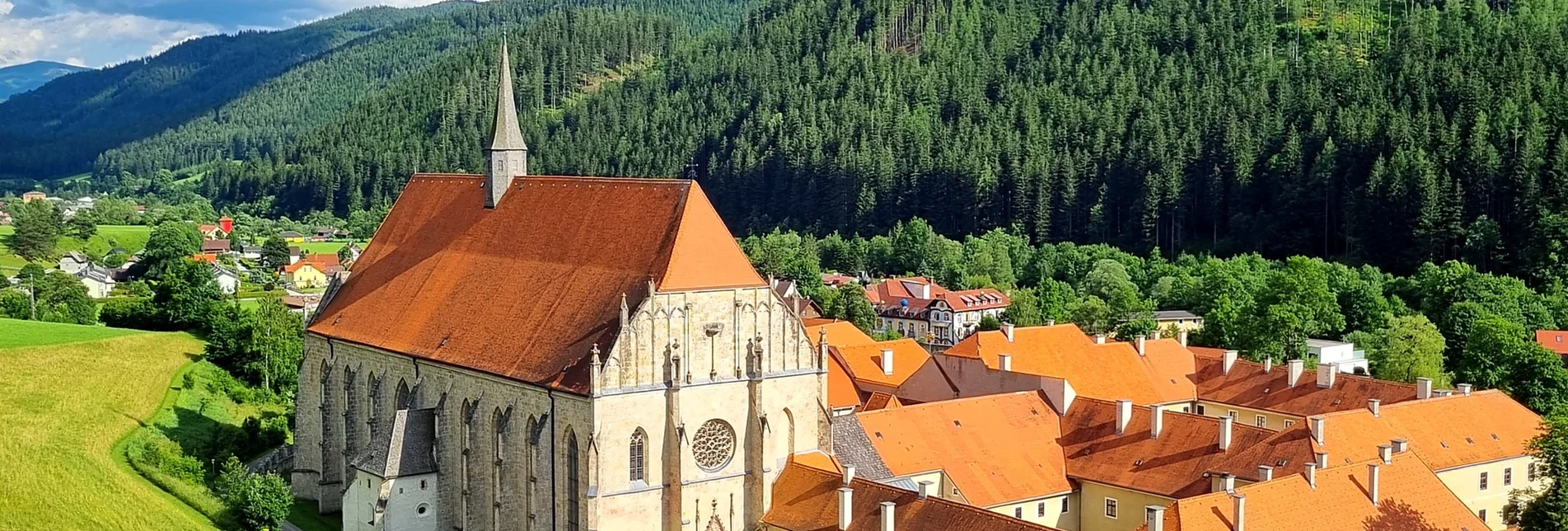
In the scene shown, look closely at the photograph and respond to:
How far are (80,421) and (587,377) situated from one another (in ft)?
109

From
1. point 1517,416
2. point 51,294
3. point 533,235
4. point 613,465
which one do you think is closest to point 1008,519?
point 613,465

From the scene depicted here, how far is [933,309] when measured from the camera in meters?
117

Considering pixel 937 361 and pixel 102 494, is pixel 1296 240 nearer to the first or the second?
pixel 937 361

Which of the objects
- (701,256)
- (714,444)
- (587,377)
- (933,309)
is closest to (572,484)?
(587,377)

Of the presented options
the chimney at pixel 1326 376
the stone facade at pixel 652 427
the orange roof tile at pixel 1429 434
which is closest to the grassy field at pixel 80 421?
the stone facade at pixel 652 427

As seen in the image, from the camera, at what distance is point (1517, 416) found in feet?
186

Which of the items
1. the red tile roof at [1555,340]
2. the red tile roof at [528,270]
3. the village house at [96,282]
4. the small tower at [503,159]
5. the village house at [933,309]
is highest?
the small tower at [503,159]

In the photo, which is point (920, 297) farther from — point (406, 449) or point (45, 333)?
point (406, 449)

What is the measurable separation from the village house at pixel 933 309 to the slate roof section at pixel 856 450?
60992 mm

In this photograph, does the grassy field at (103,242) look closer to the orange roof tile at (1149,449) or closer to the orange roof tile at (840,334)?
the orange roof tile at (840,334)

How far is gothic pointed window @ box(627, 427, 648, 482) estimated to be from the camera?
43.7m

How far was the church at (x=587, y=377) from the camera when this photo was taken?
143ft

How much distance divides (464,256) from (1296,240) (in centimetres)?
9007

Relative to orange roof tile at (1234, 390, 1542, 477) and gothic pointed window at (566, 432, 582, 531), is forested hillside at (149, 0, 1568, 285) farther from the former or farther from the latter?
gothic pointed window at (566, 432, 582, 531)
